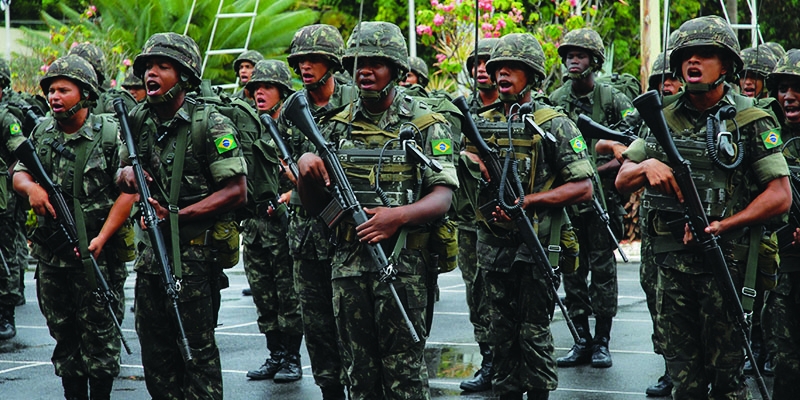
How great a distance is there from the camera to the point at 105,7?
97.6 feet

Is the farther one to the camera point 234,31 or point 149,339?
point 234,31

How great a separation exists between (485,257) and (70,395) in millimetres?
2834

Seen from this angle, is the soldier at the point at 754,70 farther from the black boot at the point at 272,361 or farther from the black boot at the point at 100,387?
the black boot at the point at 100,387

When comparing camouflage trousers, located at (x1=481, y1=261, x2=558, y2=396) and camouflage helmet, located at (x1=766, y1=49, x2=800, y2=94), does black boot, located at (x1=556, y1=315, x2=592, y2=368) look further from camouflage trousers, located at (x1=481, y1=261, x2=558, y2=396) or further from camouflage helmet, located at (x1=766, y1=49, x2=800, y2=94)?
camouflage helmet, located at (x1=766, y1=49, x2=800, y2=94)

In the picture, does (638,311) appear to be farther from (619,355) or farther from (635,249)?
(635,249)

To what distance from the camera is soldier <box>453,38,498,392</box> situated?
277 inches

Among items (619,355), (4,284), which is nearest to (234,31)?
(4,284)

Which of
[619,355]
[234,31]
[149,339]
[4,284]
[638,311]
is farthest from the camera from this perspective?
[234,31]

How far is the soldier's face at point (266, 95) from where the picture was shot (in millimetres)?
8938

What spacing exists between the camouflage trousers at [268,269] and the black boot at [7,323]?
3.02 metres

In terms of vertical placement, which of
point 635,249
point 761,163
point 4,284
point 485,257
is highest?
point 761,163

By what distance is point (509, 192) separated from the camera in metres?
6.83

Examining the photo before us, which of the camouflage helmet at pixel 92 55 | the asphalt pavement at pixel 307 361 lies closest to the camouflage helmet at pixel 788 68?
the asphalt pavement at pixel 307 361

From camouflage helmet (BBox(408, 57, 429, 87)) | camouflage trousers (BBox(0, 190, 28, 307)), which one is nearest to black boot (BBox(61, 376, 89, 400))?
camouflage trousers (BBox(0, 190, 28, 307))
